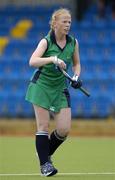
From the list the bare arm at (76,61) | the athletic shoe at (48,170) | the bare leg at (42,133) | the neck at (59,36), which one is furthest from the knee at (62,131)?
the neck at (59,36)

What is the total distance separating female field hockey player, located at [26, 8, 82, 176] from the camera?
8359 mm

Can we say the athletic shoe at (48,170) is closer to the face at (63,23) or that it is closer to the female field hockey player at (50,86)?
the female field hockey player at (50,86)

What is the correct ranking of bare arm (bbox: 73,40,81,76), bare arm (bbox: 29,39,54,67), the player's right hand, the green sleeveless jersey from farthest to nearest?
bare arm (bbox: 73,40,81,76) < the green sleeveless jersey < bare arm (bbox: 29,39,54,67) < the player's right hand

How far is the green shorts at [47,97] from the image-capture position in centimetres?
842

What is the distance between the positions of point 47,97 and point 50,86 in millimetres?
129

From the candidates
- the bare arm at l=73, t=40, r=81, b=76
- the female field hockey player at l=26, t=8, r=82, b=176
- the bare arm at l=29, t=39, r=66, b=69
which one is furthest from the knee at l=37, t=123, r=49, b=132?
the bare arm at l=73, t=40, r=81, b=76

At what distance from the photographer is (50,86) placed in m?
8.50

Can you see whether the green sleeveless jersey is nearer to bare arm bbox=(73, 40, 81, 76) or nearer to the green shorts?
the green shorts

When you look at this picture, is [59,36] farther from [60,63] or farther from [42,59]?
[60,63]

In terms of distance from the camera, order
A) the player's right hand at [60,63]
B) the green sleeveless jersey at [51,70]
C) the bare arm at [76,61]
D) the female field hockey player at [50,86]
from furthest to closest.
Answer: the bare arm at [76,61]
the green sleeveless jersey at [51,70]
the female field hockey player at [50,86]
the player's right hand at [60,63]

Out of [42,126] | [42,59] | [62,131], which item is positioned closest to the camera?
[42,59]

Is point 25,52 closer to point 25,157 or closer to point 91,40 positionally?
point 91,40

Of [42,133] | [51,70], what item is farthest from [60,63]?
[42,133]

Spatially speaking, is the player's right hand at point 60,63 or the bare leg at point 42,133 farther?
the bare leg at point 42,133
